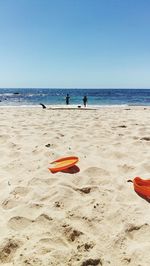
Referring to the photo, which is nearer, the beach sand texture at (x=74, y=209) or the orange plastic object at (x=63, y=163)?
the beach sand texture at (x=74, y=209)

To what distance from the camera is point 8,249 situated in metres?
2.50

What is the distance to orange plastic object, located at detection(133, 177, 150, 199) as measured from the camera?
141 inches

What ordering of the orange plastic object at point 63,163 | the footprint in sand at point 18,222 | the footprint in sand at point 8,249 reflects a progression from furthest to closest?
the orange plastic object at point 63,163
the footprint in sand at point 18,222
the footprint in sand at point 8,249

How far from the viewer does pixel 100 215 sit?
306 cm

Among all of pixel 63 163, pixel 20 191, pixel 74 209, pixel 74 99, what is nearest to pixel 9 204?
pixel 20 191

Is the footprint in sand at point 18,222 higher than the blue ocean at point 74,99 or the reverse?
higher

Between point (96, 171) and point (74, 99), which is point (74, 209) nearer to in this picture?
point (96, 171)

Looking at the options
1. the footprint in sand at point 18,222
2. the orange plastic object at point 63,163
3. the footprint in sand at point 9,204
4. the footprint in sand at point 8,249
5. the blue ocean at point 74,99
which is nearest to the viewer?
the footprint in sand at point 8,249

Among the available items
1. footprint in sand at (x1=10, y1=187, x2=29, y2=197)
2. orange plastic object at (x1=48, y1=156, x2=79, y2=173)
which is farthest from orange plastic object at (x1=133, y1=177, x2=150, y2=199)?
footprint in sand at (x1=10, y1=187, x2=29, y2=197)

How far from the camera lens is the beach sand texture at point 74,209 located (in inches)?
96.7

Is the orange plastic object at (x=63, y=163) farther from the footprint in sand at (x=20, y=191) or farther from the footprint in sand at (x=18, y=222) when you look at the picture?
the footprint in sand at (x=18, y=222)

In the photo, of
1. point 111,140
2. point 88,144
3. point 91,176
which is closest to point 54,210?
point 91,176

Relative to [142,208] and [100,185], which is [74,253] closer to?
[142,208]

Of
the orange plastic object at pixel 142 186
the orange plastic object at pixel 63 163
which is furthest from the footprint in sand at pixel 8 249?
the orange plastic object at pixel 63 163
